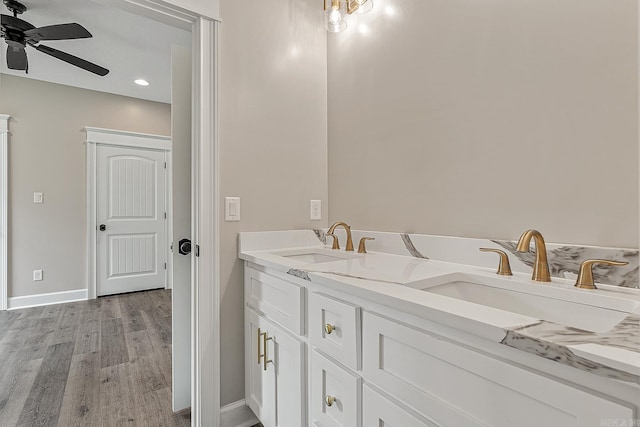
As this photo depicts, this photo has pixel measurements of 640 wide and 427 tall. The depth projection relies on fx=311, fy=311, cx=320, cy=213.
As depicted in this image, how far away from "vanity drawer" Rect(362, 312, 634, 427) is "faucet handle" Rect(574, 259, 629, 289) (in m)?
0.49

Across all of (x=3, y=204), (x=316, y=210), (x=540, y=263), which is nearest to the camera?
(x=540, y=263)

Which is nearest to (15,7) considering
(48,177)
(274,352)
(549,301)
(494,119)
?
(48,177)

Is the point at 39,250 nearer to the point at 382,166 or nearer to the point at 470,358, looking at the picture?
the point at 382,166

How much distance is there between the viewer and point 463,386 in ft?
2.08

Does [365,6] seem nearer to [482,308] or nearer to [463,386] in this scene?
[482,308]

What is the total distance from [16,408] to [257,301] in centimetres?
156

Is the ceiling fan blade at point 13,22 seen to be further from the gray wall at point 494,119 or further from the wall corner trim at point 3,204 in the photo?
the gray wall at point 494,119

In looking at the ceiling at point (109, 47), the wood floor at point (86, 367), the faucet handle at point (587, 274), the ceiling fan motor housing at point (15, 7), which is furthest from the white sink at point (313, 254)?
the ceiling fan motor housing at point (15, 7)

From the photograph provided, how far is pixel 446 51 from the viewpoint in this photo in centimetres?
130

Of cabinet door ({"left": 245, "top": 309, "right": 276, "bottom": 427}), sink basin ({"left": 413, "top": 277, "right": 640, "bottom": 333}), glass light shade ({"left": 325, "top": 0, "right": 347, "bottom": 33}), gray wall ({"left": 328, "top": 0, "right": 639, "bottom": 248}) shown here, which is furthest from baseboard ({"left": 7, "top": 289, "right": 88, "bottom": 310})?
sink basin ({"left": 413, "top": 277, "right": 640, "bottom": 333})

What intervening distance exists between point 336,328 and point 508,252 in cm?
66

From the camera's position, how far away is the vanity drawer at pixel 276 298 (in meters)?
1.16

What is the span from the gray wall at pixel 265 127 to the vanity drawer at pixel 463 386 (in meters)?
0.93

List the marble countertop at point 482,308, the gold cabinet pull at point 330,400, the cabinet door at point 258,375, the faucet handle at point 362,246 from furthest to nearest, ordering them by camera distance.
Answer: the faucet handle at point 362,246 < the cabinet door at point 258,375 < the gold cabinet pull at point 330,400 < the marble countertop at point 482,308
